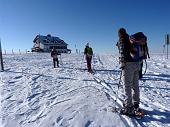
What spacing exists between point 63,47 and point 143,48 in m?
74.2

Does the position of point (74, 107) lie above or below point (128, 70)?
below

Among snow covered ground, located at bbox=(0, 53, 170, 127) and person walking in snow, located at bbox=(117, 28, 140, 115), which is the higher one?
person walking in snow, located at bbox=(117, 28, 140, 115)

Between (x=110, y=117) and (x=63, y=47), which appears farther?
(x=63, y=47)

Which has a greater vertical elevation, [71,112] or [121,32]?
[121,32]

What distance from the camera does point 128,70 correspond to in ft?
18.4

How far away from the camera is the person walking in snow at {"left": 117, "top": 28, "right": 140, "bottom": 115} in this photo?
547 cm

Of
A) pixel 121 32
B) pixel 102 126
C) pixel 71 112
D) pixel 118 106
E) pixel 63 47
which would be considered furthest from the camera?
pixel 63 47

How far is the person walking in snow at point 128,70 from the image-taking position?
5473mm

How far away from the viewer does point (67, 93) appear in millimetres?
8195

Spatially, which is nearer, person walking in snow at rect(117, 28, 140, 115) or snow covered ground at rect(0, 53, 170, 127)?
snow covered ground at rect(0, 53, 170, 127)

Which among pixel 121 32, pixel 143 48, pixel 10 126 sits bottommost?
pixel 10 126

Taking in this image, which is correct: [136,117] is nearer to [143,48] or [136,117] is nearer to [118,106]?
[118,106]

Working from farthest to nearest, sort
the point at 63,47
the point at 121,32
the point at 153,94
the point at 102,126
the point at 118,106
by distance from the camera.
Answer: the point at 63,47 < the point at 153,94 < the point at 118,106 < the point at 121,32 < the point at 102,126

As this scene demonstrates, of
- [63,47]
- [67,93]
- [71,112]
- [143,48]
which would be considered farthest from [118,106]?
[63,47]
